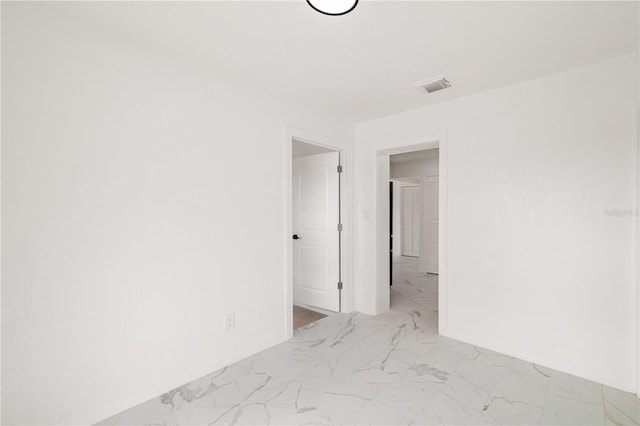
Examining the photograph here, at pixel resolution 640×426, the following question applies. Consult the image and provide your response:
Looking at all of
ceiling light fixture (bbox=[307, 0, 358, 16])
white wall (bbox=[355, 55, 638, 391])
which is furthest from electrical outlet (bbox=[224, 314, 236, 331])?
ceiling light fixture (bbox=[307, 0, 358, 16])

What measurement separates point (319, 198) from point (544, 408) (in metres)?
2.85

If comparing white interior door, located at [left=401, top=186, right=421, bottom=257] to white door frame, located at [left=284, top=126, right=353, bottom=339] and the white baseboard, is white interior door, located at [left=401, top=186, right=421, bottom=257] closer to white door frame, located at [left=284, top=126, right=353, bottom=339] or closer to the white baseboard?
white door frame, located at [left=284, top=126, right=353, bottom=339]

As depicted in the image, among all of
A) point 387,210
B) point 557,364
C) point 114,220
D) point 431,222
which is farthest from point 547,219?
point 431,222

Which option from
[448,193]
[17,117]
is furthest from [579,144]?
[17,117]

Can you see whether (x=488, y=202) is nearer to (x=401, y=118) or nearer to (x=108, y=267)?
(x=401, y=118)

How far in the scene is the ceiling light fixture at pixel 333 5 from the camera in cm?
150

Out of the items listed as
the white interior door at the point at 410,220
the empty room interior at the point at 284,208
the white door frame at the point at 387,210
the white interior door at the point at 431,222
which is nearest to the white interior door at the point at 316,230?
the white door frame at the point at 387,210

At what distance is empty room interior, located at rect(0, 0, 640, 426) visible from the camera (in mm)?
1711

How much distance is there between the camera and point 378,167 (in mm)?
3760

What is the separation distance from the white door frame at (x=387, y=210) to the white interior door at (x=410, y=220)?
495 cm

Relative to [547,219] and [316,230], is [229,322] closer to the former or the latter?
[316,230]

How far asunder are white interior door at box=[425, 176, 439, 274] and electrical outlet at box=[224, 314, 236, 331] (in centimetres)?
481

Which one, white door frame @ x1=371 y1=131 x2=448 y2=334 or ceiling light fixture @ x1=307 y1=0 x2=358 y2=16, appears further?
white door frame @ x1=371 y1=131 x2=448 y2=334

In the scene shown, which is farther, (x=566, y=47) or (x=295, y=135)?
(x=295, y=135)
